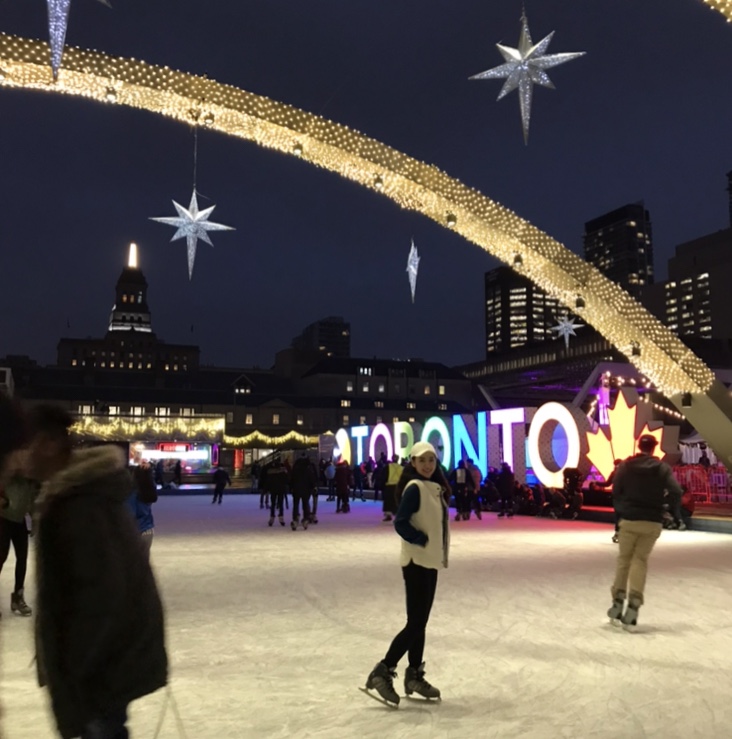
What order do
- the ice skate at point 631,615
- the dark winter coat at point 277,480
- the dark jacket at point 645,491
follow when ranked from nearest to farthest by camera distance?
1. the ice skate at point 631,615
2. the dark jacket at point 645,491
3. the dark winter coat at point 277,480

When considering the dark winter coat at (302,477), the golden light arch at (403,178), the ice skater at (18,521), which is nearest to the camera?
the ice skater at (18,521)

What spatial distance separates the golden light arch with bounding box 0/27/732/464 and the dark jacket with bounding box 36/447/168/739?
892 cm

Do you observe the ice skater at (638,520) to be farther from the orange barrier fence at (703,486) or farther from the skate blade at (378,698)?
the orange barrier fence at (703,486)

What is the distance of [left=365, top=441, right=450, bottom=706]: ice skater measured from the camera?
4.30 metres

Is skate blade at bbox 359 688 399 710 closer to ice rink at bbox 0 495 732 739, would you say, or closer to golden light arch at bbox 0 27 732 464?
ice rink at bbox 0 495 732 739

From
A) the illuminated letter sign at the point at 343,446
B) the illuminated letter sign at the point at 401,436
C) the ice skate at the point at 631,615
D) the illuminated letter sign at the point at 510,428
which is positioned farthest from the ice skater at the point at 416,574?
the illuminated letter sign at the point at 343,446

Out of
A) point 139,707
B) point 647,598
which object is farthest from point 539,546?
point 139,707

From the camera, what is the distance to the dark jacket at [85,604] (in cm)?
220

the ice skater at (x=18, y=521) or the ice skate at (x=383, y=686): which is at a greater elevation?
the ice skater at (x=18, y=521)

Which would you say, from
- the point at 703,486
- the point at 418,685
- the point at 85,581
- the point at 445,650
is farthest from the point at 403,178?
the point at 703,486

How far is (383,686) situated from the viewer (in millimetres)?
4219

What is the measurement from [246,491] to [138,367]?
9199 centimetres

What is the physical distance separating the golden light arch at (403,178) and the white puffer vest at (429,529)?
799 cm

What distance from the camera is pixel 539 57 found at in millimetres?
9102
